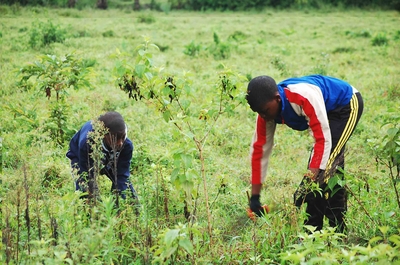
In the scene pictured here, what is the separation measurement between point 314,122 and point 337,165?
0.43 metres

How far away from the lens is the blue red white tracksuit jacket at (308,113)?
307 centimetres

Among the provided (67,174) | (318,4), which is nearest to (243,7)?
(318,4)

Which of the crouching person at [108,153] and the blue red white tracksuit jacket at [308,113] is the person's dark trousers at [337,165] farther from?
the crouching person at [108,153]

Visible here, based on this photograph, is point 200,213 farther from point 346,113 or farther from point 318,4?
point 318,4

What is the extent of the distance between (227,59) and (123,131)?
7.27 meters

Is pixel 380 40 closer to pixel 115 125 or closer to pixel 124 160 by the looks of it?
pixel 124 160

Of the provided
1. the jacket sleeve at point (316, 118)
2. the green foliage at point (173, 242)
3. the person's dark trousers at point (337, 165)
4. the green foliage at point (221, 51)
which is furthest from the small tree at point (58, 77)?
the green foliage at point (221, 51)

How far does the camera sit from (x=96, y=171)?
2.74m

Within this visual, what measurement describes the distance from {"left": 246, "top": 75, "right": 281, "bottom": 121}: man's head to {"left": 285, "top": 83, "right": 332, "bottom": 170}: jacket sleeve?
0.45ft

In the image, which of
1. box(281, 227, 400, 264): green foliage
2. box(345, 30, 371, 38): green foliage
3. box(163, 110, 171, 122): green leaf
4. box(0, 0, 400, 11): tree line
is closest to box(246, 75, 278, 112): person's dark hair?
box(163, 110, 171, 122): green leaf

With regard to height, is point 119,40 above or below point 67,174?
above

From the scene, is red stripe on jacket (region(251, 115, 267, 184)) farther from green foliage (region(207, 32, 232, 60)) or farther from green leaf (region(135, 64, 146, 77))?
green foliage (region(207, 32, 232, 60))

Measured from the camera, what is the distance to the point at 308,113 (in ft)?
10.1

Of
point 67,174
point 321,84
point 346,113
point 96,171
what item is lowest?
point 67,174
